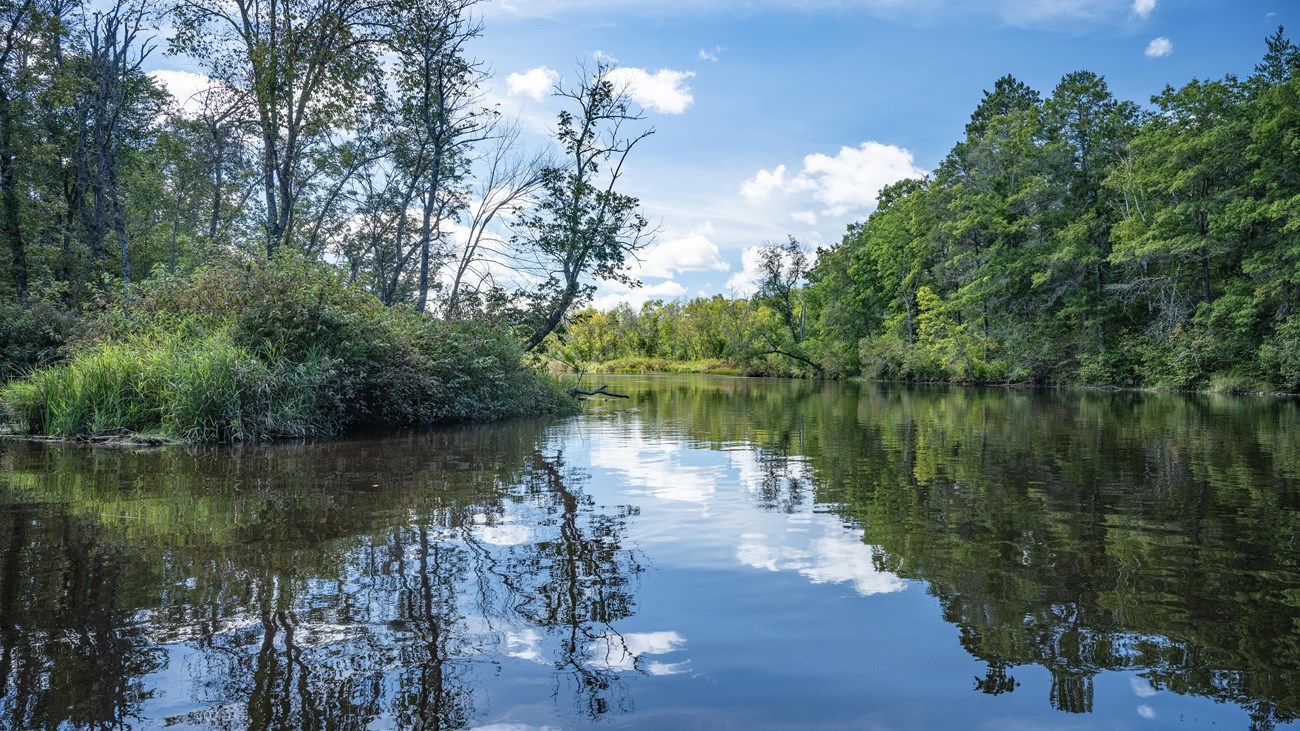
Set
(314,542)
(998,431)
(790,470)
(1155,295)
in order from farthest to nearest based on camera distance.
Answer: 1. (1155,295)
2. (998,431)
3. (790,470)
4. (314,542)

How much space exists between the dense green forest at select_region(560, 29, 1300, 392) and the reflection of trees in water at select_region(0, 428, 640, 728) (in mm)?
16688

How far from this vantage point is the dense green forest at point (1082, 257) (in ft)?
98.5

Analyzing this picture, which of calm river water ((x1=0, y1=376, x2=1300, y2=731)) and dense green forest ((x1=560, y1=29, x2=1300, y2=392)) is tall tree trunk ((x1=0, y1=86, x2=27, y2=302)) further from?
calm river water ((x1=0, y1=376, x2=1300, y2=731))

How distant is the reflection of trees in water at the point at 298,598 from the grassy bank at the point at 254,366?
155 inches

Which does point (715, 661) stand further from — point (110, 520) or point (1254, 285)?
point (1254, 285)

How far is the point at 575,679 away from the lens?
125 inches

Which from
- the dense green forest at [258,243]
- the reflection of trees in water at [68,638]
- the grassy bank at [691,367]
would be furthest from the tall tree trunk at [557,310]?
the grassy bank at [691,367]

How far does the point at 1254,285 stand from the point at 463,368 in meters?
33.0

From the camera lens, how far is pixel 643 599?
4254mm

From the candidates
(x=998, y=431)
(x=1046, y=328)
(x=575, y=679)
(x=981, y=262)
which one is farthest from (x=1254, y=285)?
(x=575, y=679)

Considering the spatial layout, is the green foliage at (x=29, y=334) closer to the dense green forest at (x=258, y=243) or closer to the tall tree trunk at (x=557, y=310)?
the dense green forest at (x=258, y=243)

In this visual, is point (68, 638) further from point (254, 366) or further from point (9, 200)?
point (9, 200)

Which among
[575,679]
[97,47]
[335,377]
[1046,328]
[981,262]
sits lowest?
[575,679]

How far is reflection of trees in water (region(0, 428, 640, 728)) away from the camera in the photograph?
9.56 feet
